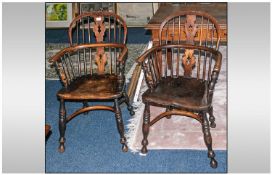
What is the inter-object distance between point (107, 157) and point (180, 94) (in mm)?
706

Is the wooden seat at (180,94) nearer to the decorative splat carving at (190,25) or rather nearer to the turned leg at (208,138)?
the turned leg at (208,138)

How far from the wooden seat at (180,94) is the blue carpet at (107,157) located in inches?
16.7

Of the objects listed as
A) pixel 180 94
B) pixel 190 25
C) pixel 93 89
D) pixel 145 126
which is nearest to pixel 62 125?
pixel 93 89

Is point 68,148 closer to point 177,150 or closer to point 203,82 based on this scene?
point 177,150

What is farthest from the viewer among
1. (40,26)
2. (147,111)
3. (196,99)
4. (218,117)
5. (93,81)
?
(218,117)

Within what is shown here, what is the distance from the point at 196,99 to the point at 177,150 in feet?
1.57

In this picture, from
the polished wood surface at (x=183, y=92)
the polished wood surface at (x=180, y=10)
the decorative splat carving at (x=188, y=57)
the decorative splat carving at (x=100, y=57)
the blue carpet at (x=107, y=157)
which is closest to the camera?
the polished wood surface at (x=183, y=92)

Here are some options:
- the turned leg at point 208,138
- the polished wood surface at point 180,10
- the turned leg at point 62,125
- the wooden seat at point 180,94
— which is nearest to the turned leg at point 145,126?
the wooden seat at point 180,94

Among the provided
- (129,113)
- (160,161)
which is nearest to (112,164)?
(160,161)

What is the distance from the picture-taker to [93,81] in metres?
3.22

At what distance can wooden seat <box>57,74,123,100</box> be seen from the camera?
9.68ft

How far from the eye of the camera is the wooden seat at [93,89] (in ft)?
9.68

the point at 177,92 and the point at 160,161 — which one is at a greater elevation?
the point at 177,92

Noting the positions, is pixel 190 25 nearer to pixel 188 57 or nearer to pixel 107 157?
pixel 188 57
